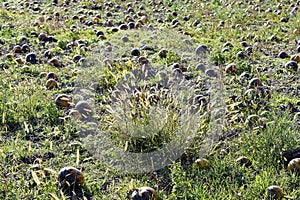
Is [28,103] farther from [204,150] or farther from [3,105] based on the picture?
[204,150]

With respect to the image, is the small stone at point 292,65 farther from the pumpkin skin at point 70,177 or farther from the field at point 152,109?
the pumpkin skin at point 70,177

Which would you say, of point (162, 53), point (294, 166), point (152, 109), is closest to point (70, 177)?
point (152, 109)

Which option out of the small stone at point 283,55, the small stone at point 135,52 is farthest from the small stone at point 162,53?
the small stone at point 283,55

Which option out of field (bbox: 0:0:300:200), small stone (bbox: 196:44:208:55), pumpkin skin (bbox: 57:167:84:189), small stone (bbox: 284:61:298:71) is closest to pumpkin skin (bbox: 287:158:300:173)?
field (bbox: 0:0:300:200)

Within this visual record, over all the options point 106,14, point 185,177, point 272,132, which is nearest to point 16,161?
point 185,177

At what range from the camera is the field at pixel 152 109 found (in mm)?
3439

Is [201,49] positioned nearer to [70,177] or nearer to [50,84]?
[50,84]

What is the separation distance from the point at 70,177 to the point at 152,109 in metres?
0.97

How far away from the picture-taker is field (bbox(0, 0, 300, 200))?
3.44 meters

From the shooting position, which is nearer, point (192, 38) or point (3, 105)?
→ point (3, 105)

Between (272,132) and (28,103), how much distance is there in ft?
8.20

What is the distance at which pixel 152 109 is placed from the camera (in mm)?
3906

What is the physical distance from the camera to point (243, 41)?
7.06m

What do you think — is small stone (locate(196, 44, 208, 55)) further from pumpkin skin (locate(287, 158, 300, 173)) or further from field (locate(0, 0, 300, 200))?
pumpkin skin (locate(287, 158, 300, 173))
